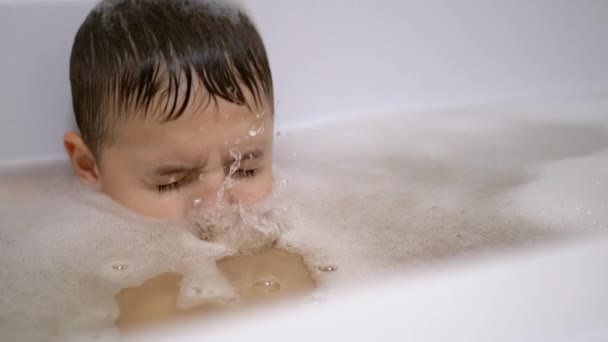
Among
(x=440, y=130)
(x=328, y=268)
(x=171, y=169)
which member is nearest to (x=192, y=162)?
(x=171, y=169)

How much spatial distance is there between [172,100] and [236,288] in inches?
10.5

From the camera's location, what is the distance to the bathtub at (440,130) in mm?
580

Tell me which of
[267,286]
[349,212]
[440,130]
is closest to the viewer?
[267,286]

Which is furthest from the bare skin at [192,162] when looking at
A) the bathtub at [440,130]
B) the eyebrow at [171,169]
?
the bathtub at [440,130]

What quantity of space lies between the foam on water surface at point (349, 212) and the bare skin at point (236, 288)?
0.05 ft

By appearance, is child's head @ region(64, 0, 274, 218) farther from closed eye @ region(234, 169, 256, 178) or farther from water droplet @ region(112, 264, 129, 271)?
water droplet @ region(112, 264, 129, 271)

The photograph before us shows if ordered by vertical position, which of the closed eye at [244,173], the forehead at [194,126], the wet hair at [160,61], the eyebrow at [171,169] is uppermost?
the wet hair at [160,61]

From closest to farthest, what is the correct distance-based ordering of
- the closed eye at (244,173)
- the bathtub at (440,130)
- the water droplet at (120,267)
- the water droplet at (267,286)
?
the bathtub at (440,130) < the water droplet at (267,286) < the water droplet at (120,267) < the closed eye at (244,173)

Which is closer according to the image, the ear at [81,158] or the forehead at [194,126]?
Result: the forehead at [194,126]

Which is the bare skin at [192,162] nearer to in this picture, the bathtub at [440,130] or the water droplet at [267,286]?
the water droplet at [267,286]

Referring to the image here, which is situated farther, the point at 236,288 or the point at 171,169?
the point at 171,169

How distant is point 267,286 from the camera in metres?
0.71

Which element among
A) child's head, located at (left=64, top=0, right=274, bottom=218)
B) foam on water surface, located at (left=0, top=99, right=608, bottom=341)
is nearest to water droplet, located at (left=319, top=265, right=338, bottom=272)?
foam on water surface, located at (left=0, top=99, right=608, bottom=341)

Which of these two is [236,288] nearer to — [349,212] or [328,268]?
[328,268]
